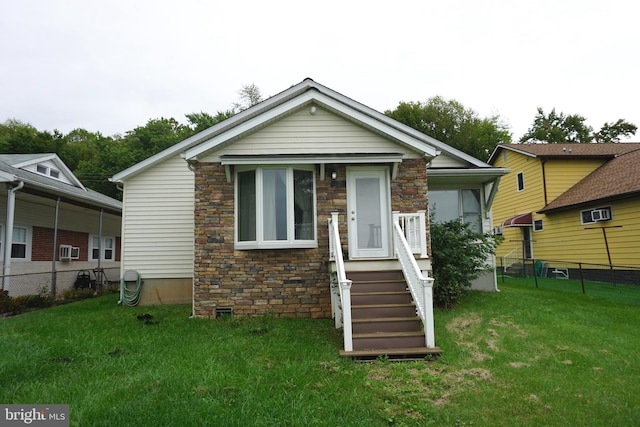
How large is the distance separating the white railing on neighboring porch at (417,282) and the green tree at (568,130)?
3369 cm

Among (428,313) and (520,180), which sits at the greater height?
(520,180)

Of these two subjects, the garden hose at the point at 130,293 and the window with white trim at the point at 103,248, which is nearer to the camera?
the garden hose at the point at 130,293

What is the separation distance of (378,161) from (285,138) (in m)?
2.10

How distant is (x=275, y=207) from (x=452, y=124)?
28.3 meters

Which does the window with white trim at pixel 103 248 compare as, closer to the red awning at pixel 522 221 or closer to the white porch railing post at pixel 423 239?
the white porch railing post at pixel 423 239

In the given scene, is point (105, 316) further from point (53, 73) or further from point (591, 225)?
point (53, 73)

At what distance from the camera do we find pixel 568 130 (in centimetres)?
3553

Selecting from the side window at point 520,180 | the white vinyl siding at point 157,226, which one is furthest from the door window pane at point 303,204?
the side window at point 520,180

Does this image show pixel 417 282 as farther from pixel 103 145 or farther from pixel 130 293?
pixel 103 145

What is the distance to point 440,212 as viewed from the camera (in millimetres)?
11141

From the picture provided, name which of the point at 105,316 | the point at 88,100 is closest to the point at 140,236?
the point at 105,316

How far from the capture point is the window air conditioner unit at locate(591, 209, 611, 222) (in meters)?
13.3

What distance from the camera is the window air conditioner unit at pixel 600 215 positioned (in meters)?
13.3

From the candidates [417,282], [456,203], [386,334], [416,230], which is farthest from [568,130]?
[386,334]
